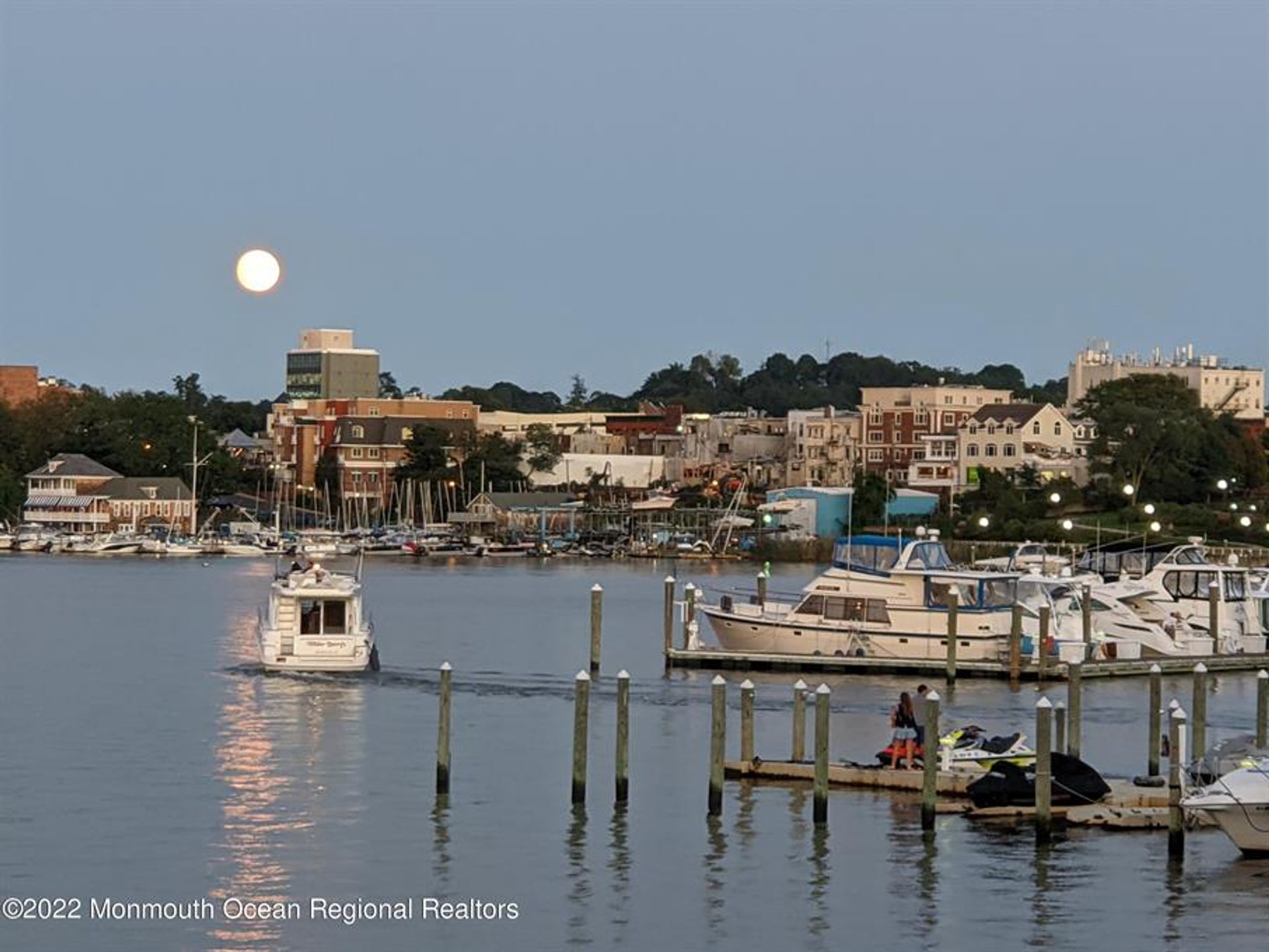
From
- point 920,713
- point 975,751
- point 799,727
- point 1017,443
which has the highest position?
point 1017,443

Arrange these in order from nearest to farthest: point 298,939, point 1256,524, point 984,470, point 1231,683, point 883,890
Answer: point 298,939
point 883,890
point 1231,683
point 1256,524
point 984,470

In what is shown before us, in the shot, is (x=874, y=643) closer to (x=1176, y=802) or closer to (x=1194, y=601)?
(x=1194, y=601)

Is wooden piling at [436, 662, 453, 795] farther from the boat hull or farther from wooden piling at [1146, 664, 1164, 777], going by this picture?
the boat hull

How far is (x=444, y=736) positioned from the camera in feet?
137

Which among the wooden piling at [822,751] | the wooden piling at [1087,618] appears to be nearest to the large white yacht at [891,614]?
the wooden piling at [1087,618]

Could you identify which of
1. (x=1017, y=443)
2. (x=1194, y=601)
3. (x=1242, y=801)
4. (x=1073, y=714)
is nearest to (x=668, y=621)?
(x=1194, y=601)

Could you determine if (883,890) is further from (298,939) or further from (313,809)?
(313,809)

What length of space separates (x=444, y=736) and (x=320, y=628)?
69.4 ft

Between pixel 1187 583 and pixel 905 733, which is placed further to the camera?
pixel 1187 583

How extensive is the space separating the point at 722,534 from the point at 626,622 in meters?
87.6

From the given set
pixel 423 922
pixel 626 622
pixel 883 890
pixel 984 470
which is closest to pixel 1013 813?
pixel 883 890

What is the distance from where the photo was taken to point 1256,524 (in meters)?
142

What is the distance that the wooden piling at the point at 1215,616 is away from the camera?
228 feet

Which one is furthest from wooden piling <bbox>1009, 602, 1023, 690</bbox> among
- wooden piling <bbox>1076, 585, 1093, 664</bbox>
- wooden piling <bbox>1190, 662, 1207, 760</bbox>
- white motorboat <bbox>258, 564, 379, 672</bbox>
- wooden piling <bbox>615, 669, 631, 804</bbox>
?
wooden piling <bbox>615, 669, 631, 804</bbox>
